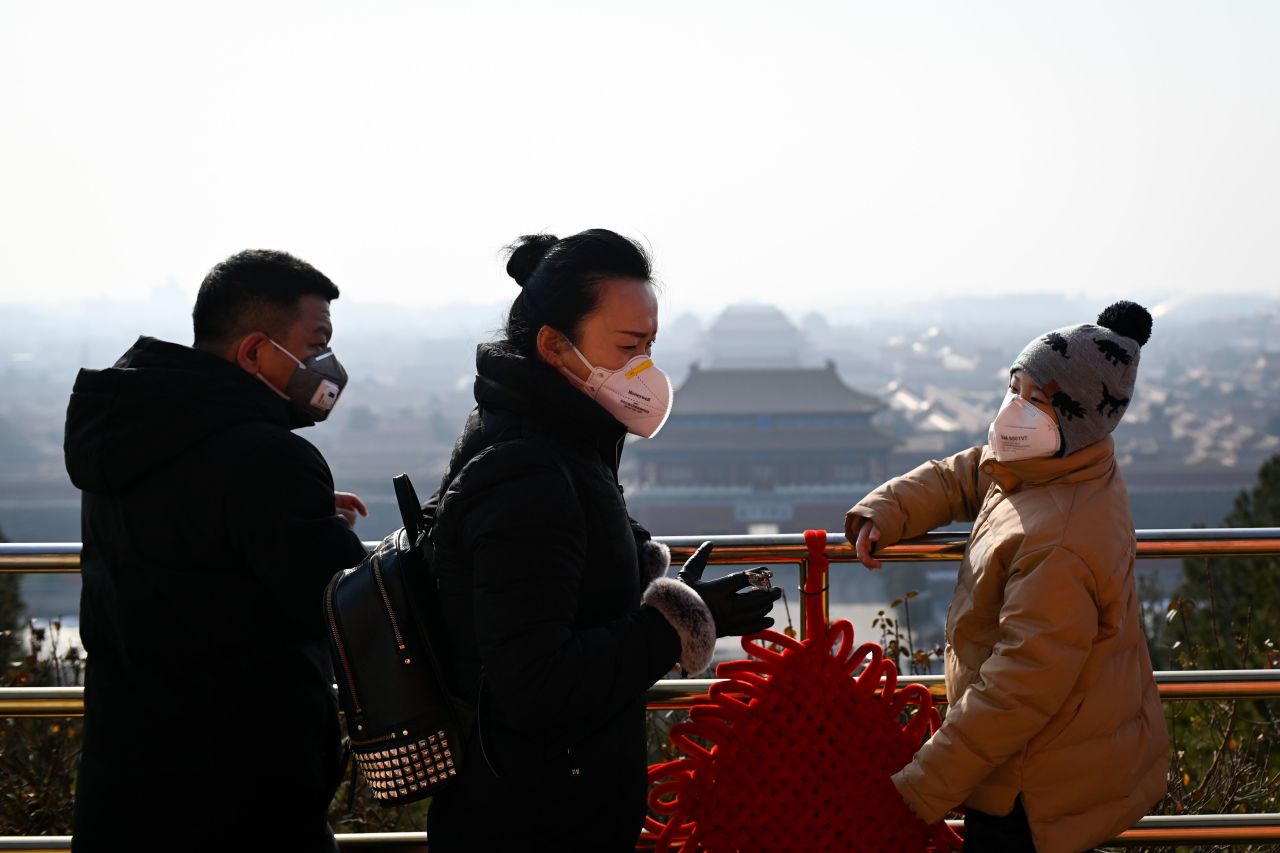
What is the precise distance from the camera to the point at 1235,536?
85.6 inches

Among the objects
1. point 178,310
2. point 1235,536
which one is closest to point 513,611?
point 1235,536

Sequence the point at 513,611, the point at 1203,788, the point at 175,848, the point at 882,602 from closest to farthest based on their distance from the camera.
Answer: the point at 513,611
the point at 175,848
the point at 1203,788
the point at 882,602

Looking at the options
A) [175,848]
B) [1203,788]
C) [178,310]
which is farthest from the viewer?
[178,310]

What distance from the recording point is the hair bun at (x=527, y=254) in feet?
5.21

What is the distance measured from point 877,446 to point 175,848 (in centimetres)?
5345

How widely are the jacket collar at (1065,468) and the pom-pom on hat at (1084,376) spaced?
0.04ft

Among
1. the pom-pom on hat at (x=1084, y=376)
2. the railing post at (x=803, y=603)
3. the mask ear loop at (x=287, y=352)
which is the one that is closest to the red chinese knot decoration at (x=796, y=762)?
the railing post at (x=803, y=603)

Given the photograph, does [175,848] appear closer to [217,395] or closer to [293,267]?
[217,395]

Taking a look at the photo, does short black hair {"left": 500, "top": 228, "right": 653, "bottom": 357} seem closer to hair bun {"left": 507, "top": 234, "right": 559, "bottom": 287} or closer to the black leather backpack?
hair bun {"left": 507, "top": 234, "right": 559, "bottom": 287}

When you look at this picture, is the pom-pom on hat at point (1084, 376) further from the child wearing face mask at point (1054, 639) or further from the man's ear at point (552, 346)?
the man's ear at point (552, 346)

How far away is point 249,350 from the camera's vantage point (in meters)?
1.85

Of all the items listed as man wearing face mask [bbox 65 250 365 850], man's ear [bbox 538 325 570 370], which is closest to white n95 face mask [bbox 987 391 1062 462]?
man's ear [bbox 538 325 570 370]

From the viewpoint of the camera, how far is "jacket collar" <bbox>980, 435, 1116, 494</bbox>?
66.9 inches

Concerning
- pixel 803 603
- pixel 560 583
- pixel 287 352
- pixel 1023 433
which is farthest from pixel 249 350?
pixel 1023 433
